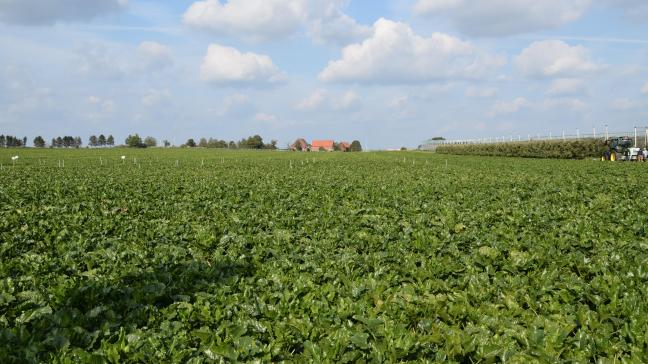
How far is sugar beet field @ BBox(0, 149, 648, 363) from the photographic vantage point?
4.66 meters

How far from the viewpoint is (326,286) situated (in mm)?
6258

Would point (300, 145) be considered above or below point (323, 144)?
below

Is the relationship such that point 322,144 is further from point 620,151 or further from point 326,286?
point 326,286

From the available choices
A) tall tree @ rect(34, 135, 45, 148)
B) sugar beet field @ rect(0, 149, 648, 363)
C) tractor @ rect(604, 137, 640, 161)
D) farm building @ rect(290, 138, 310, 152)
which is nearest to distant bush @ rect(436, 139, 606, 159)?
tractor @ rect(604, 137, 640, 161)

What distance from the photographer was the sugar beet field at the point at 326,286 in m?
4.66

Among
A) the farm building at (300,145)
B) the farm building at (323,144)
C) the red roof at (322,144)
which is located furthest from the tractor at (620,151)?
the red roof at (322,144)

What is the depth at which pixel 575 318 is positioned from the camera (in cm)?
541

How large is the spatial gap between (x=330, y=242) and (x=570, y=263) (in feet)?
13.9

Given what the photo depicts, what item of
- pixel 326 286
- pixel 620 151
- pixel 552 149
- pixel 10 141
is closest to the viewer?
pixel 326 286

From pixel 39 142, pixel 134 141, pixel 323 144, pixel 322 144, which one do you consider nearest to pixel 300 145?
pixel 322 144

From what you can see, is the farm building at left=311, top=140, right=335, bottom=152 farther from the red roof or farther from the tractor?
the tractor

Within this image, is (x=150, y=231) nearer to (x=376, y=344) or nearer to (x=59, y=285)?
(x=59, y=285)

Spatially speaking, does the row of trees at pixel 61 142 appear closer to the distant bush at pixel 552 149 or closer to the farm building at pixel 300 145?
the farm building at pixel 300 145

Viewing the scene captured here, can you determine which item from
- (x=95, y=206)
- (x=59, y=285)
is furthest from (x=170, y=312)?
(x=95, y=206)
